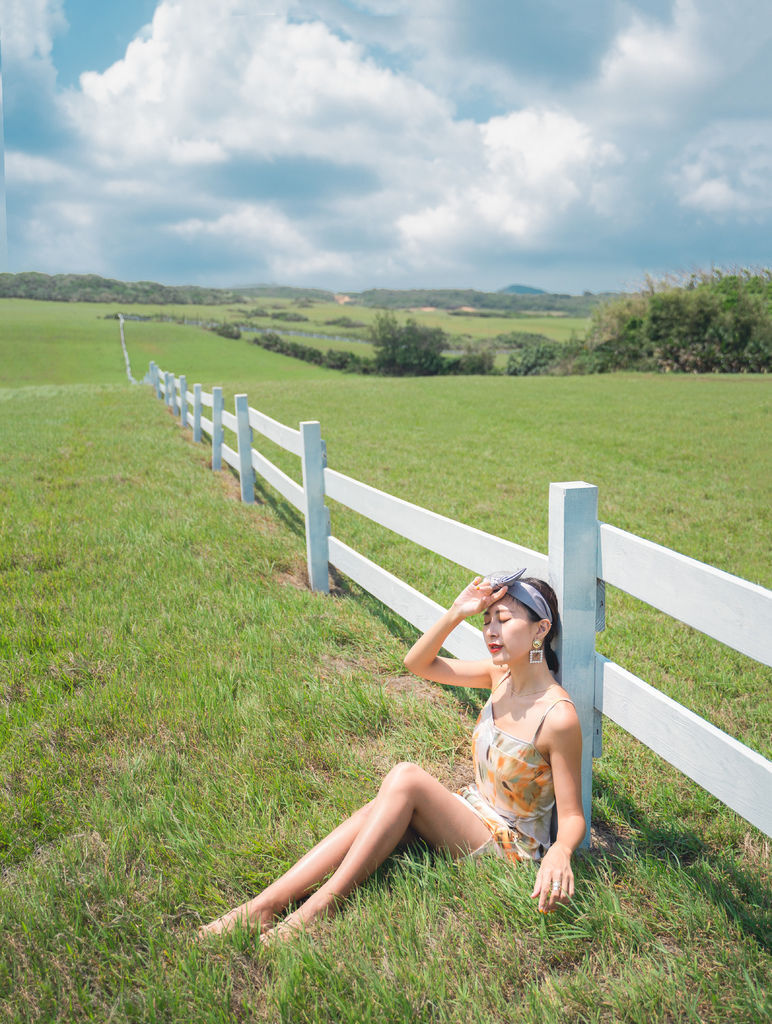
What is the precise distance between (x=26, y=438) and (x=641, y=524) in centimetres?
1061

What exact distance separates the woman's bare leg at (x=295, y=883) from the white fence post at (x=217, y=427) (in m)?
7.93

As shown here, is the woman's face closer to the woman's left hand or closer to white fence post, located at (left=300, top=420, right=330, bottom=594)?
the woman's left hand

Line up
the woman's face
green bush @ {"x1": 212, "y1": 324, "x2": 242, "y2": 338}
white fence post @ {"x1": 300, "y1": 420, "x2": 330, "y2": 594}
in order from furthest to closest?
green bush @ {"x1": 212, "y1": 324, "x2": 242, "y2": 338} < white fence post @ {"x1": 300, "y1": 420, "x2": 330, "y2": 594} < the woman's face

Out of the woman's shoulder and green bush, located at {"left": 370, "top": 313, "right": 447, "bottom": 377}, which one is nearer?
the woman's shoulder

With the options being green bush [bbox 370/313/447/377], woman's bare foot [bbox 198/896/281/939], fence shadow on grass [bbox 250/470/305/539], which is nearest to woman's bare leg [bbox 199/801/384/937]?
woman's bare foot [bbox 198/896/281/939]

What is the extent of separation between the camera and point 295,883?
214 centimetres

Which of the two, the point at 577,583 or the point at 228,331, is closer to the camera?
the point at 577,583

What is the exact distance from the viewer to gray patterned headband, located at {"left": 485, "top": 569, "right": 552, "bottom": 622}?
221 centimetres

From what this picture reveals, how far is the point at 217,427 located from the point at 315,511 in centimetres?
526

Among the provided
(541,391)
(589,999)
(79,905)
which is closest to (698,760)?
(589,999)

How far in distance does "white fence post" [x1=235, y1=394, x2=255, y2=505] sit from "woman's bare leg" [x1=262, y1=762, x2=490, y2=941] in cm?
615

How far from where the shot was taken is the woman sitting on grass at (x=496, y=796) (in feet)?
6.83

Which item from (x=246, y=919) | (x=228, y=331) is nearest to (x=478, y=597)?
(x=246, y=919)

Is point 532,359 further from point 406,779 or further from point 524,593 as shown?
point 406,779
